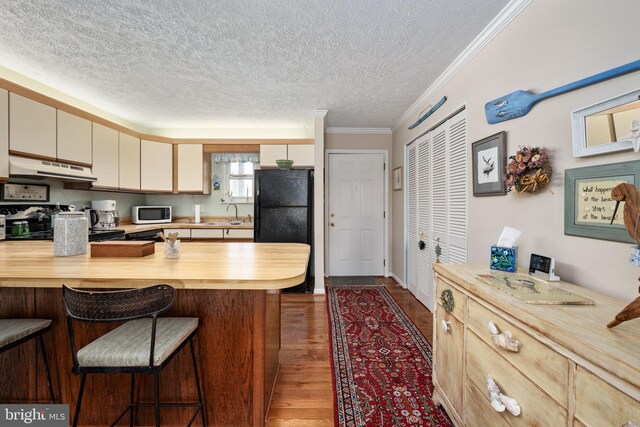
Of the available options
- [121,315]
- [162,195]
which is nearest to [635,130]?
[121,315]

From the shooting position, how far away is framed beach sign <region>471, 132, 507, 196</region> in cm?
176

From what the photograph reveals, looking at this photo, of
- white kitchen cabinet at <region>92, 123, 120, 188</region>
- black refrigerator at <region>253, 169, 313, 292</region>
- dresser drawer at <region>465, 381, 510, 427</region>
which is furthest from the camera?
black refrigerator at <region>253, 169, 313, 292</region>

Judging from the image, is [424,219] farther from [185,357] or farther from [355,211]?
[185,357]

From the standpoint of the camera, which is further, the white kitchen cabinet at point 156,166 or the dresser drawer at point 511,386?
the white kitchen cabinet at point 156,166

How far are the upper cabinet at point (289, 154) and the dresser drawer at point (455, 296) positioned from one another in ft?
9.58

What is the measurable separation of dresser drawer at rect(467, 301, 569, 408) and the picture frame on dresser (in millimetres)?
586

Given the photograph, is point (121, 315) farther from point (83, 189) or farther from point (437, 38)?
point (83, 189)

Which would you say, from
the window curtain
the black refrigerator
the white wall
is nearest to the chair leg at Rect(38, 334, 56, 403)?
the black refrigerator

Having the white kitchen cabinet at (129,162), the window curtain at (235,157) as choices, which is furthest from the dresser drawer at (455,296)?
the white kitchen cabinet at (129,162)

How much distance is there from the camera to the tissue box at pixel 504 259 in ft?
4.70

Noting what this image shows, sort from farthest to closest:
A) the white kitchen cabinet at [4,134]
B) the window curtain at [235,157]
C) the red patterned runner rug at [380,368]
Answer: the window curtain at [235,157] < the white kitchen cabinet at [4,134] < the red patterned runner rug at [380,368]

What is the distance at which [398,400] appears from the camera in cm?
167

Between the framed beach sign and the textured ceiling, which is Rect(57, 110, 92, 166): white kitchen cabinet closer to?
the textured ceiling

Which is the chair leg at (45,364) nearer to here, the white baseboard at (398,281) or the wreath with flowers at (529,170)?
the wreath with flowers at (529,170)
